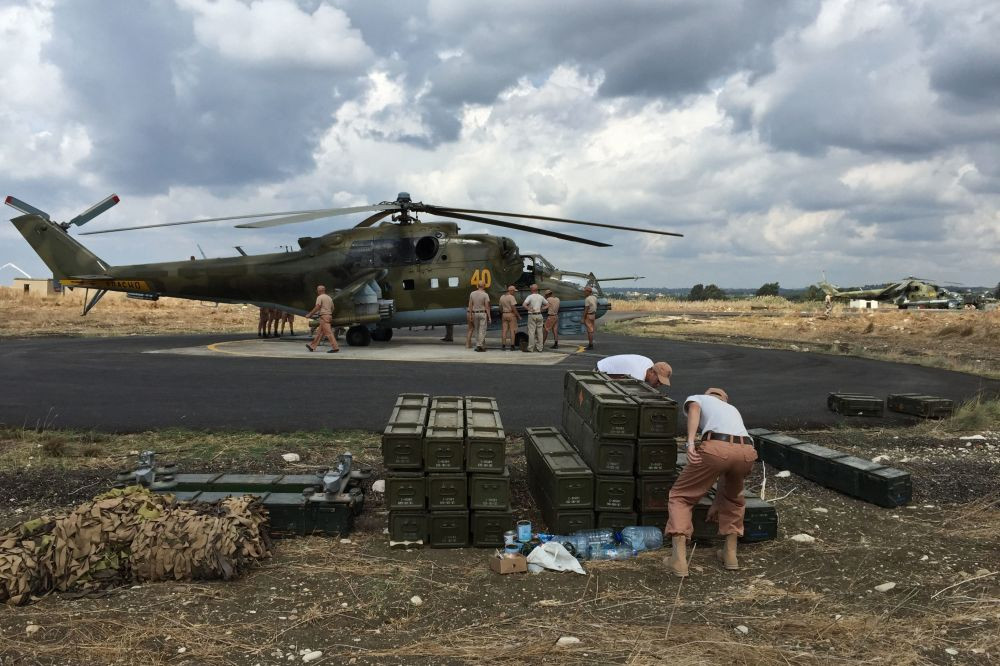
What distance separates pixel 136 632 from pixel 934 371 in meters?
18.0

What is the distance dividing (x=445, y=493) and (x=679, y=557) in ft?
→ 6.05

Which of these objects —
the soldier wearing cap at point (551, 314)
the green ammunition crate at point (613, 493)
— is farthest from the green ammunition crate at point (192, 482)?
the soldier wearing cap at point (551, 314)

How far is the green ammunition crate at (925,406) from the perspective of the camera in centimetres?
1018

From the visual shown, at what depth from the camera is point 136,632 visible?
382 centimetres

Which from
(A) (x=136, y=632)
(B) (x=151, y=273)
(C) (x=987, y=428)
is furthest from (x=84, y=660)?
(B) (x=151, y=273)

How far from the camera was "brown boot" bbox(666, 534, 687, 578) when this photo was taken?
4.80m

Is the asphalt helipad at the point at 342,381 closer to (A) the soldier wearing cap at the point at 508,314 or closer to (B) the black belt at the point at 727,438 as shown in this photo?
(A) the soldier wearing cap at the point at 508,314

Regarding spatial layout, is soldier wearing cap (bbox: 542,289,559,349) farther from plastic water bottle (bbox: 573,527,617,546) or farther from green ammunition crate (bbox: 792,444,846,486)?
plastic water bottle (bbox: 573,527,617,546)

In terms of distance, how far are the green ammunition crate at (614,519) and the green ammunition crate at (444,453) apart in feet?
4.06

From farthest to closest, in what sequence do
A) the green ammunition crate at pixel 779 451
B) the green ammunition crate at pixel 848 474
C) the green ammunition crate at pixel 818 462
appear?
1. the green ammunition crate at pixel 779 451
2. the green ammunition crate at pixel 818 462
3. the green ammunition crate at pixel 848 474

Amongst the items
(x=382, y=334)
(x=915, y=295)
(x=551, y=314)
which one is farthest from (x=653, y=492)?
(x=915, y=295)

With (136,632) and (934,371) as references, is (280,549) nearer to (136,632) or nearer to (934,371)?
(136,632)

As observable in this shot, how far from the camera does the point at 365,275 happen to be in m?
18.4

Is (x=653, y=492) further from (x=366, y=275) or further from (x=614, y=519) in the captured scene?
(x=366, y=275)
